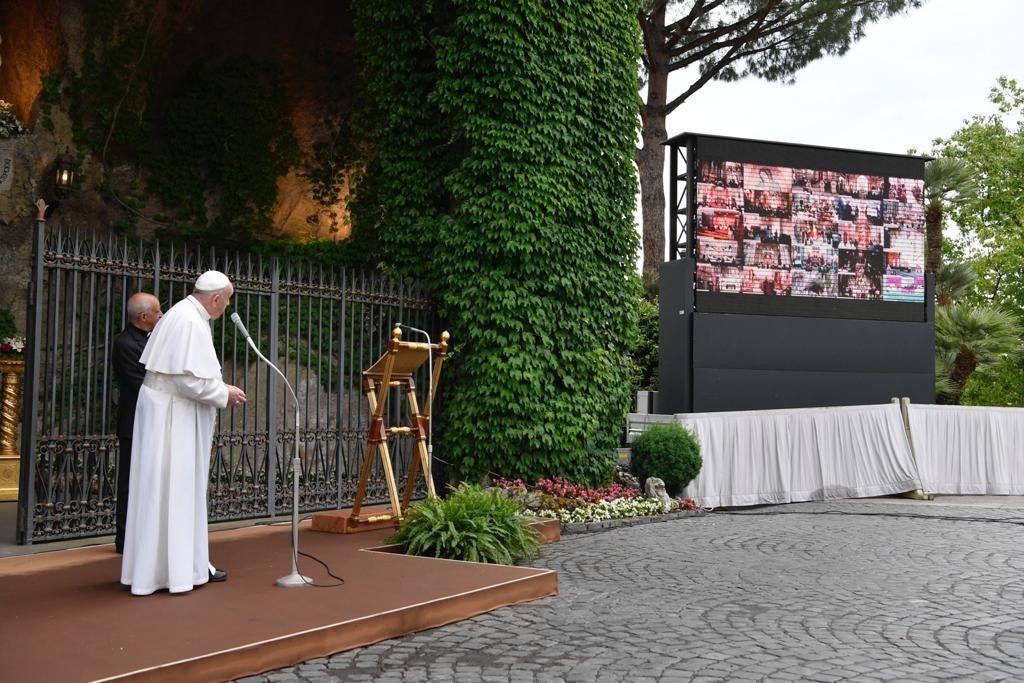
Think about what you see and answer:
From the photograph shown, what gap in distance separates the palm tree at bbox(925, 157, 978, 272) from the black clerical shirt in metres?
25.0

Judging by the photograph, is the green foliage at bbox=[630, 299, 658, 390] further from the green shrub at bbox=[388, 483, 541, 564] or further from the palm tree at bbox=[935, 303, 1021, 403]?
the green shrub at bbox=[388, 483, 541, 564]

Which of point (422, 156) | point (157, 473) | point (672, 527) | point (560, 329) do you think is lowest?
point (672, 527)

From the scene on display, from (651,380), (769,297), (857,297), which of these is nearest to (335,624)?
(769,297)

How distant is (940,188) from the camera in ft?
93.0

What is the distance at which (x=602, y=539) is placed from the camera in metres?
10.2

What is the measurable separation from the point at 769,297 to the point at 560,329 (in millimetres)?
7223

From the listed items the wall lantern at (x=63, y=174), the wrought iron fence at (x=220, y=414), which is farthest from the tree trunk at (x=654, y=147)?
the wall lantern at (x=63, y=174)

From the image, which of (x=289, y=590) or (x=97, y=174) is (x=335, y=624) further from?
(x=97, y=174)

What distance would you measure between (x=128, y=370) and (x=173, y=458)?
1.88 meters

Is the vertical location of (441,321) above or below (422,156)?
below

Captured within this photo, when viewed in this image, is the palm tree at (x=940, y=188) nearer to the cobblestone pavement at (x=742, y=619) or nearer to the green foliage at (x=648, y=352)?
the green foliage at (x=648, y=352)

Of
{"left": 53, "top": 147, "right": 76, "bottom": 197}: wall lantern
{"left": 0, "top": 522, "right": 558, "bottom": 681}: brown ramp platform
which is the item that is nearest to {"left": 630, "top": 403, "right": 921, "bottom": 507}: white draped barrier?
{"left": 0, "top": 522, "right": 558, "bottom": 681}: brown ramp platform

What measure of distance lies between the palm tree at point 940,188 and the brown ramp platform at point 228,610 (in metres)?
24.6

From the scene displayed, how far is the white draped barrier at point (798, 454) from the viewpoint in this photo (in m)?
14.8
